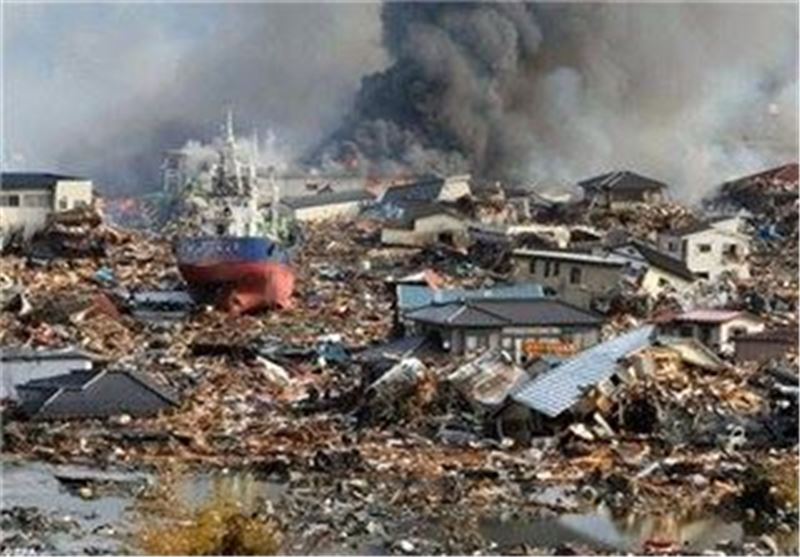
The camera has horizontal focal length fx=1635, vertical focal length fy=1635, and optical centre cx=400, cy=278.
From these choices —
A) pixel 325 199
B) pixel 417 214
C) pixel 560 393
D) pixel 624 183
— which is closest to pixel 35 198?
pixel 417 214

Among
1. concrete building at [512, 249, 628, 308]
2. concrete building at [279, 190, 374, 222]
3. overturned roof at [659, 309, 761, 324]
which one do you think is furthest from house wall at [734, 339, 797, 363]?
concrete building at [279, 190, 374, 222]

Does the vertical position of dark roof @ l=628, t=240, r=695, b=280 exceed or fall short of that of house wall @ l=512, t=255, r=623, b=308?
it exceeds it

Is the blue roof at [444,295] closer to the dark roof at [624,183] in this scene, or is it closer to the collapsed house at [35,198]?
the collapsed house at [35,198]

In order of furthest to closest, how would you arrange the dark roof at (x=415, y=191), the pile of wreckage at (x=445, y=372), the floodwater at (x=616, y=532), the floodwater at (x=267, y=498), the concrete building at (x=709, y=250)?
1. the dark roof at (x=415, y=191)
2. the concrete building at (x=709, y=250)
3. the pile of wreckage at (x=445, y=372)
4. the floodwater at (x=616, y=532)
5. the floodwater at (x=267, y=498)

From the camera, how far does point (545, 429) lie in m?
11.9

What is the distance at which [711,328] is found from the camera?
16.3m

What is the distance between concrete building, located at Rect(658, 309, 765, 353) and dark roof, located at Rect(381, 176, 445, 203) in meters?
13.6

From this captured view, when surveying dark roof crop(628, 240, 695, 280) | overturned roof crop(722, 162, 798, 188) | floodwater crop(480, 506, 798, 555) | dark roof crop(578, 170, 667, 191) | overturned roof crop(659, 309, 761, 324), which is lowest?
floodwater crop(480, 506, 798, 555)

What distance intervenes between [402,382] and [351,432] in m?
0.72

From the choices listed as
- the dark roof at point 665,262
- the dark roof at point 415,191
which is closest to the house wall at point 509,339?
the dark roof at point 665,262

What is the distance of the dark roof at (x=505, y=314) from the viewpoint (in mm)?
14547

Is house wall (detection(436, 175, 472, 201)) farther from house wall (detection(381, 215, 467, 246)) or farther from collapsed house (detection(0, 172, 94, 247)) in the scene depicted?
collapsed house (detection(0, 172, 94, 247))

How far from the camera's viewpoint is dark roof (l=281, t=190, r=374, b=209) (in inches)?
1208

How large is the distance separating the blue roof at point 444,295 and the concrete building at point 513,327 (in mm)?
603
